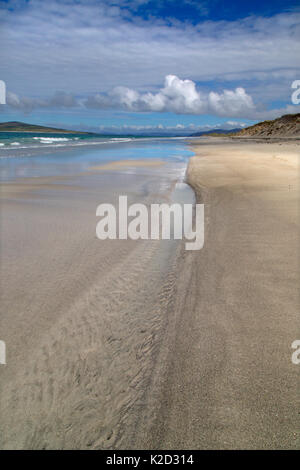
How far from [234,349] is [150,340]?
834 millimetres

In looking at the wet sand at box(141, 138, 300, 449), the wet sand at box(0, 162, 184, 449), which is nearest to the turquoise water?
the wet sand at box(0, 162, 184, 449)

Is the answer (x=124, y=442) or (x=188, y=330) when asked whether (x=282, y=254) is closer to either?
(x=188, y=330)

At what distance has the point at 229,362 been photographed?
2.58 meters

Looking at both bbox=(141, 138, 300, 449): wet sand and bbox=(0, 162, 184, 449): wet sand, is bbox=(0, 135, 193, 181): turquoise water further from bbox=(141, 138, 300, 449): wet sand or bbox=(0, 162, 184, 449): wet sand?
bbox=(141, 138, 300, 449): wet sand

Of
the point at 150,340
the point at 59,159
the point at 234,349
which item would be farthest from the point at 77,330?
the point at 59,159

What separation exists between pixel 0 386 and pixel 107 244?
10.8 feet

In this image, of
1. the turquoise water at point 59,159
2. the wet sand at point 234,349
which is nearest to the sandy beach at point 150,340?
the wet sand at point 234,349

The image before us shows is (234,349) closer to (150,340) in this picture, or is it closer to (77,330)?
(150,340)

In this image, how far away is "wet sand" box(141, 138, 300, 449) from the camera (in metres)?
2.01

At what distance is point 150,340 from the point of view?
118 inches

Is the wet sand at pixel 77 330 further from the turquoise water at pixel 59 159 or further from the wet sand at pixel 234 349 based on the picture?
the turquoise water at pixel 59 159

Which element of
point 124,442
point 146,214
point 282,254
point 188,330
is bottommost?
point 124,442
